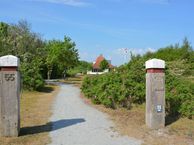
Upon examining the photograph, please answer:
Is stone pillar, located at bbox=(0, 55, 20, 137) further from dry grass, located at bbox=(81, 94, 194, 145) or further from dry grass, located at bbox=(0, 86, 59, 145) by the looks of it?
dry grass, located at bbox=(81, 94, 194, 145)

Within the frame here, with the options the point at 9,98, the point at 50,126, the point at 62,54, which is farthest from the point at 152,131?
the point at 62,54

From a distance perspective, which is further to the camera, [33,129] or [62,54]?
[62,54]

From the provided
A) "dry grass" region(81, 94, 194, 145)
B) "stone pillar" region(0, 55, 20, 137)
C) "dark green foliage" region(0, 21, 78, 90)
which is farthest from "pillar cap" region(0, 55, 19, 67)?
"dark green foliage" region(0, 21, 78, 90)

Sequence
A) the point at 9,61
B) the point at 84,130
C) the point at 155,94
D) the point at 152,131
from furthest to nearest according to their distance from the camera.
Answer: the point at 155,94 < the point at 152,131 < the point at 84,130 < the point at 9,61

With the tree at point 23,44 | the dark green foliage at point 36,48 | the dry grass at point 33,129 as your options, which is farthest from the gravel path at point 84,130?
the dark green foliage at point 36,48

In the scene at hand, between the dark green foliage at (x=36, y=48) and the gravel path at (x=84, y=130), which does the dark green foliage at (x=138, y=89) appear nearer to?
the gravel path at (x=84, y=130)

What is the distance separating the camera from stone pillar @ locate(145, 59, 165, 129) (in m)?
12.1

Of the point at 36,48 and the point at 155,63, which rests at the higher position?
the point at 36,48

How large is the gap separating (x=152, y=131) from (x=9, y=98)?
4.30 meters

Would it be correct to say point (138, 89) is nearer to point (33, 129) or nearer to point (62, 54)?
point (33, 129)

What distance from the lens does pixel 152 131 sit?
11.6 meters

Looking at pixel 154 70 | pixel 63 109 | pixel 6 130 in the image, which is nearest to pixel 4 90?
pixel 6 130

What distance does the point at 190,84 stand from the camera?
15391 millimetres

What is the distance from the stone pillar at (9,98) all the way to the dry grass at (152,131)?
307 centimetres
